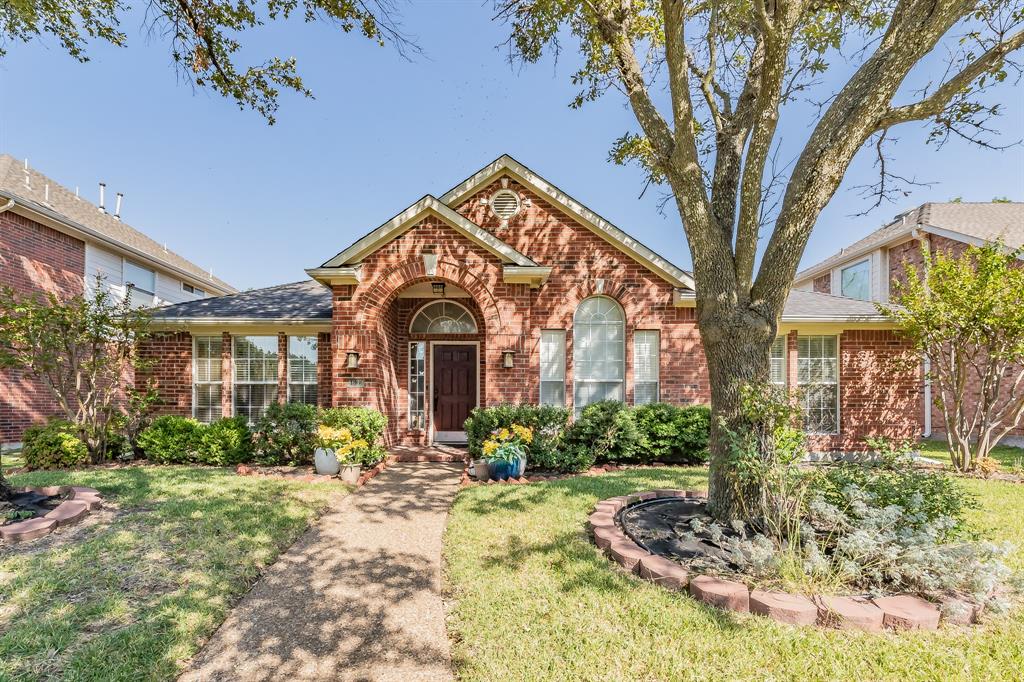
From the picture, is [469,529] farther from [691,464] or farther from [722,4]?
[722,4]

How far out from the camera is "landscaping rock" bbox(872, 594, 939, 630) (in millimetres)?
2855

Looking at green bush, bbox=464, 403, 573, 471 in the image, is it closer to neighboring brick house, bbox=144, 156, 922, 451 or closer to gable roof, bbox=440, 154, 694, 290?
neighboring brick house, bbox=144, 156, 922, 451

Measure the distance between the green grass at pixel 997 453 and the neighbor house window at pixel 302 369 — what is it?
13.3 meters

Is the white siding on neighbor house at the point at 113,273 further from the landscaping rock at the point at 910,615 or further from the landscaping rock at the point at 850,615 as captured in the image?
the landscaping rock at the point at 910,615

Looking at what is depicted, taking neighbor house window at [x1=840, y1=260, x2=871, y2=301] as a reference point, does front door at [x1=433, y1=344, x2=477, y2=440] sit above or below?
below

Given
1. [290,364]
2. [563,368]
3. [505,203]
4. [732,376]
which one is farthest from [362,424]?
[732,376]

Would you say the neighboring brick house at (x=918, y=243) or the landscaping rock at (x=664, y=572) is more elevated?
the neighboring brick house at (x=918, y=243)

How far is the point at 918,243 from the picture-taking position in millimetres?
14273

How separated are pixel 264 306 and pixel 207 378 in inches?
80.9

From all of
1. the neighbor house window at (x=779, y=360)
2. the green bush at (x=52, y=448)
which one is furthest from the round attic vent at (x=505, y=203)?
the green bush at (x=52, y=448)

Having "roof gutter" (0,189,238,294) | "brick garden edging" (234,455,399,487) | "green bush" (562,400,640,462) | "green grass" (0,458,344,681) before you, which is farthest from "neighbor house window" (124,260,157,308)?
"green bush" (562,400,640,462)

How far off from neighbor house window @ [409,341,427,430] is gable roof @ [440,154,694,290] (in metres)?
3.48

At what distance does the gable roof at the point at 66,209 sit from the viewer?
11.3 m

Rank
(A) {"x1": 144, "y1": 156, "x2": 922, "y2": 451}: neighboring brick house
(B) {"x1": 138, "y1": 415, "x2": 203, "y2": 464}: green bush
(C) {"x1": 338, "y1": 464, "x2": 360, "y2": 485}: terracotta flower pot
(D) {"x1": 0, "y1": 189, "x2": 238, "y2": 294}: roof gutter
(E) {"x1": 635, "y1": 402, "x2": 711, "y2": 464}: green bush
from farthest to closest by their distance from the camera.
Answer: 1. (D) {"x1": 0, "y1": 189, "x2": 238, "y2": 294}: roof gutter
2. (A) {"x1": 144, "y1": 156, "x2": 922, "y2": 451}: neighboring brick house
3. (E) {"x1": 635, "y1": 402, "x2": 711, "y2": 464}: green bush
4. (B) {"x1": 138, "y1": 415, "x2": 203, "y2": 464}: green bush
5. (C) {"x1": 338, "y1": 464, "x2": 360, "y2": 485}: terracotta flower pot
